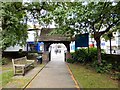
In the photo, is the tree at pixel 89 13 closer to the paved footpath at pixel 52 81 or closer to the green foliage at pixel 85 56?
the paved footpath at pixel 52 81

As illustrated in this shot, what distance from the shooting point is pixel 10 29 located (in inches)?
940

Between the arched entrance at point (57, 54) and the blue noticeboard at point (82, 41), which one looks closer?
the blue noticeboard at point (82, 41)

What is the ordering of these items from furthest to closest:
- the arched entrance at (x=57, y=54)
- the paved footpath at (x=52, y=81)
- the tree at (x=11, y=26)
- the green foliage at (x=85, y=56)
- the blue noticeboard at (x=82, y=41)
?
the arched entrance at (x=57, y=54)
the blue noticeboard at (x=82, y=41)
the green foliage at (x=85, y=56)
the tree at (x=11, y=26)
the paved footpath at (x=52, y=81)

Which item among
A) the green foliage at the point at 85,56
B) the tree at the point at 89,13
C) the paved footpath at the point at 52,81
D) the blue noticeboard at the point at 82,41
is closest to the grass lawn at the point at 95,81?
the paved footpath at the point at 52,81

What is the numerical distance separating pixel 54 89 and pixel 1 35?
45.7ft

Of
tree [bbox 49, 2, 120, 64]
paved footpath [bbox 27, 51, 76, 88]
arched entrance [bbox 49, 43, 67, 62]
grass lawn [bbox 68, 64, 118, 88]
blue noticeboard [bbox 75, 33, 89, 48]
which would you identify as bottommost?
paved footpath [bbox 27, 51, 76, 88]

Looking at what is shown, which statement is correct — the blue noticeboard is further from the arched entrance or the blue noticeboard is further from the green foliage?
the arched entrance

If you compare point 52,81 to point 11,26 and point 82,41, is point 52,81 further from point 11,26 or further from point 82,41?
point 82,41

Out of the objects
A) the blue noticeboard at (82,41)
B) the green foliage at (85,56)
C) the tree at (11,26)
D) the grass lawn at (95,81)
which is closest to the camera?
the grass lawn at (95,81)

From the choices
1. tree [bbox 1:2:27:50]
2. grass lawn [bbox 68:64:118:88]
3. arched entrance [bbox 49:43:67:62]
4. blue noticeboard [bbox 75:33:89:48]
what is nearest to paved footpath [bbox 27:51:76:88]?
grass lawn [bbox 68:64:118:88]

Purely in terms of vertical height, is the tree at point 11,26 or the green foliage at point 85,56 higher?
the tree at point 11,26

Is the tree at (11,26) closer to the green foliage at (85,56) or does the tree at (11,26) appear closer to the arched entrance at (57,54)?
the green foliage at (85,56)

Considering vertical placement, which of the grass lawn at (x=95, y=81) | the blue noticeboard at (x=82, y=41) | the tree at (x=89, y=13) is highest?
the tree at (x=89, y=13)

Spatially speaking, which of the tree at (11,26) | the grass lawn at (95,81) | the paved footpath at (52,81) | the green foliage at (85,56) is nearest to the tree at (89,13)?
the grass lawn at (95,81)
